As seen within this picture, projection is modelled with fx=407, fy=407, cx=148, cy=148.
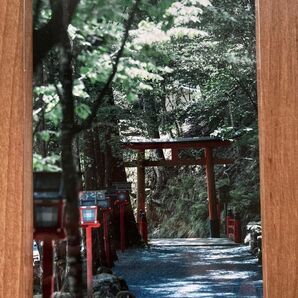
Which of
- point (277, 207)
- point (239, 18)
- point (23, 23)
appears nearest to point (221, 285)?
point (277, 207)

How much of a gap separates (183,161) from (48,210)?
17.9 inches

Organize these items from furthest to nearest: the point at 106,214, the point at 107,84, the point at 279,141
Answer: the point at 106,214 < the point at 107,84 < the point at 279,141

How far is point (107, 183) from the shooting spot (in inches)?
49.4

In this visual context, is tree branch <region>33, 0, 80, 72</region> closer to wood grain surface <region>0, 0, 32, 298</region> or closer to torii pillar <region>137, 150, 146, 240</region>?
wood grain surface <region>0, 0, 32, 298</region>

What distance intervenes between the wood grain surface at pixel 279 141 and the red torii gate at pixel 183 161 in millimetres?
205

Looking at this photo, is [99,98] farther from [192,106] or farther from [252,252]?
[252,252]

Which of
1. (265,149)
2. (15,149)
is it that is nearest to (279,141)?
(265,149)

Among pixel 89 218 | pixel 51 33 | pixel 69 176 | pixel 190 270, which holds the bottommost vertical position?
pixel 190 270

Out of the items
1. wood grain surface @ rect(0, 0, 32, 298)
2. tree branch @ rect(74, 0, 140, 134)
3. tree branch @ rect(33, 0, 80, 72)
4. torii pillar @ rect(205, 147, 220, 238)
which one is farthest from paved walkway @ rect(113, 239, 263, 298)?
tree branch @ rect(33, 0, 80, 72)

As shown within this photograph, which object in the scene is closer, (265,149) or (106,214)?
(265,149)

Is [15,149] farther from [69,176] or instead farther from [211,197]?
[211,197]

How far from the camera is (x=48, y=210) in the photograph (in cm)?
104

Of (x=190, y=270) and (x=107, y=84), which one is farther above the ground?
(x=107, y=84)

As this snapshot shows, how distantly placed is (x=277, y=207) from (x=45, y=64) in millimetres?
685
